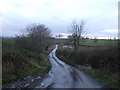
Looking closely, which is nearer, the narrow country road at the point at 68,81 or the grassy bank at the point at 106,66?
the narrow country road at the point at 68,81

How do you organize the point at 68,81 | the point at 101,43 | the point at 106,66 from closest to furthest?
1. the point at 68,81
2. the point at 106,66
3. the point at 101,43

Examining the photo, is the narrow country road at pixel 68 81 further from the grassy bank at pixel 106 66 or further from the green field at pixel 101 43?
the green field at pixel 101 43

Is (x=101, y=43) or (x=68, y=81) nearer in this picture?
(x=68, y=81)

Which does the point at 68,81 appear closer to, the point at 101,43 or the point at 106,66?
the point at 106,66

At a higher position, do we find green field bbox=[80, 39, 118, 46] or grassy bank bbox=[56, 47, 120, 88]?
green field bbox=[80, 39, 118, 46]

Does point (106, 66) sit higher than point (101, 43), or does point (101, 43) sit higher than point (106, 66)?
point (101, 43)

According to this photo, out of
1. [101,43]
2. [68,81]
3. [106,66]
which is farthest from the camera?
[101,43]

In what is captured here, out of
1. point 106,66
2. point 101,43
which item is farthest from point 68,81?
point 101,43

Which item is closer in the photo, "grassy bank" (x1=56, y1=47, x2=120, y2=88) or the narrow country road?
the narrow country road

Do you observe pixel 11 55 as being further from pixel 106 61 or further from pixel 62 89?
pixel 106 61

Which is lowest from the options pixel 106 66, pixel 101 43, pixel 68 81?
pixel 68 81

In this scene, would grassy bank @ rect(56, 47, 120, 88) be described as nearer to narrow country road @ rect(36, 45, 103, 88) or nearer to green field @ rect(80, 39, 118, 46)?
green field @ rect(80, 39, 118, 46)

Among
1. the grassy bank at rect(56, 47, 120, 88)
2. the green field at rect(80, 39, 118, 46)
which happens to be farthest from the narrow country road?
the green field at rect(80, 39, 118, 46)

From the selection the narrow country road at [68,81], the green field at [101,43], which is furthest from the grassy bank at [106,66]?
the narrow country road at [68,81]
